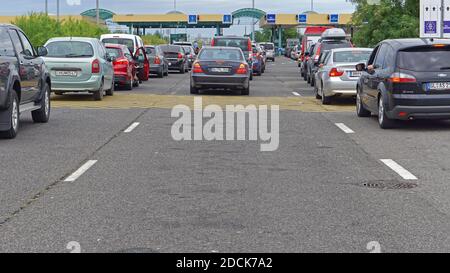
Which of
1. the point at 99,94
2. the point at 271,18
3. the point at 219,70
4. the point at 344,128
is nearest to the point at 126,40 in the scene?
the point at 219,70

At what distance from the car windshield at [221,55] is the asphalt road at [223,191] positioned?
35.3ft

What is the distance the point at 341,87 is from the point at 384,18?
59.3 ft

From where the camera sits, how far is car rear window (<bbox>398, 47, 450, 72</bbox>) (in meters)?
15.1

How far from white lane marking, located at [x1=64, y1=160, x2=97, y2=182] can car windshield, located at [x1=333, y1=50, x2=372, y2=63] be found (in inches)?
490

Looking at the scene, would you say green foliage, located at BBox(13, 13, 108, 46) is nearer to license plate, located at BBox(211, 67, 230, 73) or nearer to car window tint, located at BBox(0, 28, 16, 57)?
license plate, located at BBox(211, 67, 230, 73)

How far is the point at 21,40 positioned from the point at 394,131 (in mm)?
6921

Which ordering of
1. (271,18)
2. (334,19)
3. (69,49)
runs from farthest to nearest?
1. (271,18)
2. (334,19)
3. (69,49)

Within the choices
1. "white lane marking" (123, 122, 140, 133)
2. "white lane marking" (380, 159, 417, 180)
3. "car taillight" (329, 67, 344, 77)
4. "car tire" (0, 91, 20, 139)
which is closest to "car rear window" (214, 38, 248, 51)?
"car taillight" (329, 67, 344, 77)

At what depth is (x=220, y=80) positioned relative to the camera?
26.0 metres

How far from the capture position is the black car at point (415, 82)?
1492cm

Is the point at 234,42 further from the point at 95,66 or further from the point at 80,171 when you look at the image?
the point at 80,171

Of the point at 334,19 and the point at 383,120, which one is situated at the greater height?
the point at 334,19
